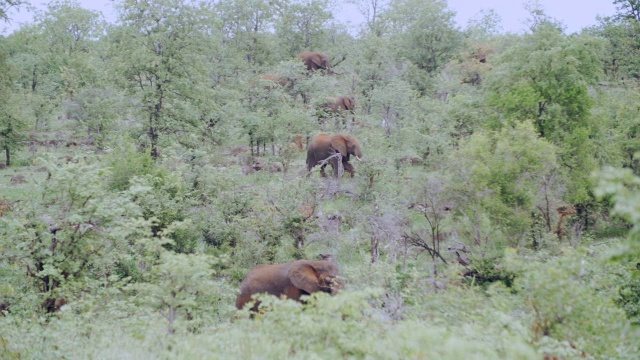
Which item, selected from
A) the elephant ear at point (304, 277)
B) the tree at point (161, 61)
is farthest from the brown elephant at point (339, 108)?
the elephant ear at point (304, 277)

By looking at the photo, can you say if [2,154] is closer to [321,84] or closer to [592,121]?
[321,84]

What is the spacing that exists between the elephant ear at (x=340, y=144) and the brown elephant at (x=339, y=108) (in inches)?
183

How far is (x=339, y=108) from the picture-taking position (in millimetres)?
25375

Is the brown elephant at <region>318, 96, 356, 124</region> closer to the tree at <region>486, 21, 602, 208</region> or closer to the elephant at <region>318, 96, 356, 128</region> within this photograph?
the elephant at <region>318, 96, 356, 128</region>

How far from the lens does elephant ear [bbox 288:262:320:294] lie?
1177 centimetres

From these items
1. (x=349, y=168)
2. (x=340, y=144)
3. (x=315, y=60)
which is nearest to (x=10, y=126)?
(x=340, y=144)

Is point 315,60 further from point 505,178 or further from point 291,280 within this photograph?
point 291,280

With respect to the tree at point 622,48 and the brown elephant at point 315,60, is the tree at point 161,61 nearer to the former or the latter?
the brown elephant at point 315,60

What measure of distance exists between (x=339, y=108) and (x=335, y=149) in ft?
17.4

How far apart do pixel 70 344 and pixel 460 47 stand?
28.7m

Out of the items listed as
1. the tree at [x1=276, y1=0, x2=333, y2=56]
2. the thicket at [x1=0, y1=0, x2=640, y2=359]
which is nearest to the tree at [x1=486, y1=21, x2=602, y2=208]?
the thicket at [x1=0, y1=0, x2=640, y2=359]

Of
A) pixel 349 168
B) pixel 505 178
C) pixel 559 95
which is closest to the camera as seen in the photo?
pixel 505 178

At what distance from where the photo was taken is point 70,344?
7730 mm

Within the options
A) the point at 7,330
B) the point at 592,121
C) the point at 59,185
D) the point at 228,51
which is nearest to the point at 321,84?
the point at 228,51
